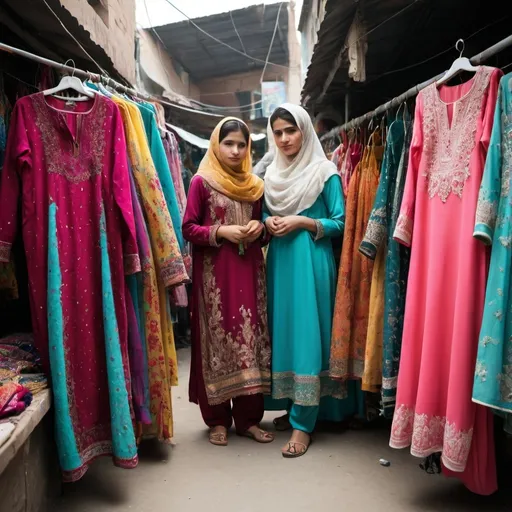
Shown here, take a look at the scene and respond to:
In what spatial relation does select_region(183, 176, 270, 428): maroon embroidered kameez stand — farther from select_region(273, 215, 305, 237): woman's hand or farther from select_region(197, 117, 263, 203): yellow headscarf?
select_region(273, 215, 305, 237): woman's hand

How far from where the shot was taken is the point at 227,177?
2.37 metres

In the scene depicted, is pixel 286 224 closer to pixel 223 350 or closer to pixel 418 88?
pixel 223 350

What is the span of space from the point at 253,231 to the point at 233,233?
0.10 m

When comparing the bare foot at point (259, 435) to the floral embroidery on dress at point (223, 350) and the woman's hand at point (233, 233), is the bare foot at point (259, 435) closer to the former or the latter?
the floral embroidery on dress at point (223, 350)

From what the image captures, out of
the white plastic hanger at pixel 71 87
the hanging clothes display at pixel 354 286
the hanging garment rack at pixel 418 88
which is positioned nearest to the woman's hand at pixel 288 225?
the hanging clothes display at pixel 354 286

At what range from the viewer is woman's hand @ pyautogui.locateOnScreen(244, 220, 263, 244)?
225cm

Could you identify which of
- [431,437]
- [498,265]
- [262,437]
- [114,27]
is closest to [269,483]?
[262,437]

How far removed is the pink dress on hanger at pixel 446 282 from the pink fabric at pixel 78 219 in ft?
3.61

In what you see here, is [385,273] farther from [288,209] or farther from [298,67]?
[298,67]

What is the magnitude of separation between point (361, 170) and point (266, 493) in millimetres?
1551

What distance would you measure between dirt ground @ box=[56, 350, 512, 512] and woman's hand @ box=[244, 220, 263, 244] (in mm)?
1069

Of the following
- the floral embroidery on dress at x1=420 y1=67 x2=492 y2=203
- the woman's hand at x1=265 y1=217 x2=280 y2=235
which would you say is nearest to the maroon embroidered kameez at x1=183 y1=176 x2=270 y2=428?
the woman's hand at x1=265 y1=217 x2=280 y2=235

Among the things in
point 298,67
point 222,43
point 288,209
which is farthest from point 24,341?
point 298,67

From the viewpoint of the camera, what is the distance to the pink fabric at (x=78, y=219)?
68.4 inches
